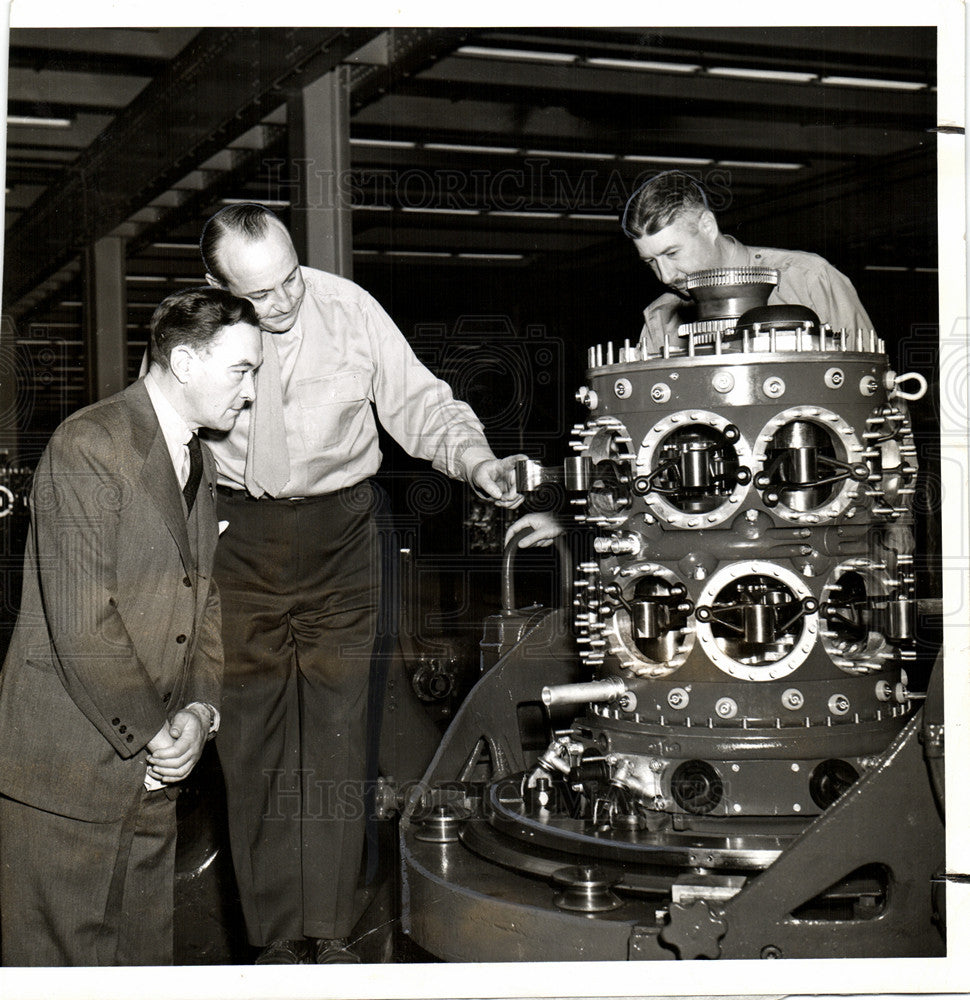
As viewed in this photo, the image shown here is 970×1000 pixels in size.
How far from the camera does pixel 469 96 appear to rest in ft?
14.5

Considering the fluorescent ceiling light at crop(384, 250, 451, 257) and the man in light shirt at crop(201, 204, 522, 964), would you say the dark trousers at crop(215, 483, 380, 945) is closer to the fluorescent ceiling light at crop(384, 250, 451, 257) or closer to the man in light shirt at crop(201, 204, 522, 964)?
the man in light shirt at crop(201, 204, 522, 964)

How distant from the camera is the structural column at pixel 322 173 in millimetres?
4043

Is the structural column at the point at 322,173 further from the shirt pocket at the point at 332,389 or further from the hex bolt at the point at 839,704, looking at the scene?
the hex bolt at the point at 839,704

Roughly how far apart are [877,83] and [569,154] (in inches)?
59.2

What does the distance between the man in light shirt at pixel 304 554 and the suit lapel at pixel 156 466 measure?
593mm

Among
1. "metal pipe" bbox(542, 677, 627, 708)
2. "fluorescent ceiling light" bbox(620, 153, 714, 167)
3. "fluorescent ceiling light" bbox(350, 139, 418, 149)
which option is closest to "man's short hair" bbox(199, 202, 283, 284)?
"fluorescent ceiling light" bbox(350, 139, 418, 149)

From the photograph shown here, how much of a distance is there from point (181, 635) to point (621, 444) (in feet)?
4.39

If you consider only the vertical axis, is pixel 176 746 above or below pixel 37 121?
below

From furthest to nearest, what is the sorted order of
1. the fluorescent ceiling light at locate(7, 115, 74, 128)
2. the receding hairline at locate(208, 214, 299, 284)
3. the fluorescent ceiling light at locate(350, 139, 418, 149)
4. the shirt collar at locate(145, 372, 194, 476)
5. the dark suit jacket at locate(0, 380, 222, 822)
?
the fluorescent ceiling light at locate(350, 139, 418, 149) < the receding hairline at locate(208, 214, 299, 284) < the fluorescent ceiling light at locate(7, 115, 74, 128) < the shirt collar at locate(145, 372, 194, 476) < the dark suit jacket at locate(0, 380, 222, 822)

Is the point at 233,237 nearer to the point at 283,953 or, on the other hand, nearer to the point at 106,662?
the point at 106,662

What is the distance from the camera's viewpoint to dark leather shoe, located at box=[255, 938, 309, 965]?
11.2 feet

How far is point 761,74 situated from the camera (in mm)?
4625

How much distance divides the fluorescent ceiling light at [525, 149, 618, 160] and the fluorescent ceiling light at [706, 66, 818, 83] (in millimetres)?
570

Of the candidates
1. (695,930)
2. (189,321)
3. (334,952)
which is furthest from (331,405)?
(695,930)
